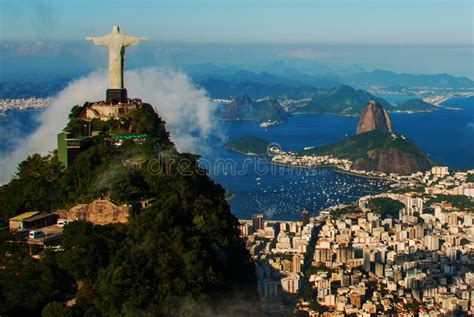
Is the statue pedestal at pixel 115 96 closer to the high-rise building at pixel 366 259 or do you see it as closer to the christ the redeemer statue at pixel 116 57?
the christ the redeemer statue at pixel 116 57

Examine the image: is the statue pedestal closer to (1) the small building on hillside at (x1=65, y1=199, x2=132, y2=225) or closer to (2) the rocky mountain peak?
(1) the small building on hillside at (x1=65, y1=199, x2=132, y2=225)

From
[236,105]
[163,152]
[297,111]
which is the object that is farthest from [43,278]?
[297,111]

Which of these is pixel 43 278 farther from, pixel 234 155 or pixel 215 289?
pixel 234 155

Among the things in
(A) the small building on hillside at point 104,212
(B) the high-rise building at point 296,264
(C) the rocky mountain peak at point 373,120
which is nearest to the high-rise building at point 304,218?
(B) the high-rise building at point 296,264

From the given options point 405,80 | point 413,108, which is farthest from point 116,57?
point 405,80

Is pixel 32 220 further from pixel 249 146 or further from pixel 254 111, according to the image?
pixel 254 111
